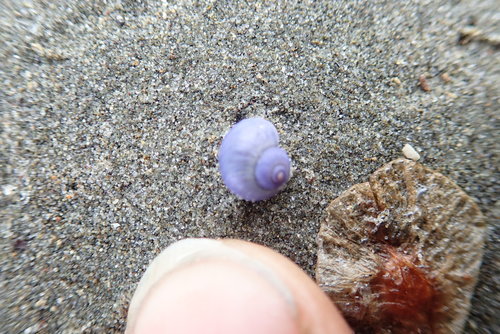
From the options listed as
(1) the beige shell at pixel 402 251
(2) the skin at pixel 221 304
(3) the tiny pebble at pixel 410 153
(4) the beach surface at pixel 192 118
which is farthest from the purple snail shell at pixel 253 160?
(3) the tiny pebble at pixel 410 153

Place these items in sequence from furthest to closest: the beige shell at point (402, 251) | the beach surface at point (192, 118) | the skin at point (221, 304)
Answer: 1. the beach surface at point (192, 118)
2. the beige shell at point (402, 251)
3. the skin at point (221, 304)

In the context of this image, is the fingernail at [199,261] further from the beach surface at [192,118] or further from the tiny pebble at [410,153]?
the tiny pebble at [410,153]

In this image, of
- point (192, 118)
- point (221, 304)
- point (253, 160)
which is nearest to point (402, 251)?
point (253, 160)

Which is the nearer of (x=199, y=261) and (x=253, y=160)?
(x=199, y=261)

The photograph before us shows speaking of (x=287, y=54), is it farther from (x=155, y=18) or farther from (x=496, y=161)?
(x=496, y=161)

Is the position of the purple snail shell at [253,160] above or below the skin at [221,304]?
above

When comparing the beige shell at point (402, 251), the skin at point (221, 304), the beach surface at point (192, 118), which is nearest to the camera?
the skin at point (221, 304)

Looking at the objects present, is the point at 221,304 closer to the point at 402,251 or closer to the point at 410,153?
the point at 402,251
